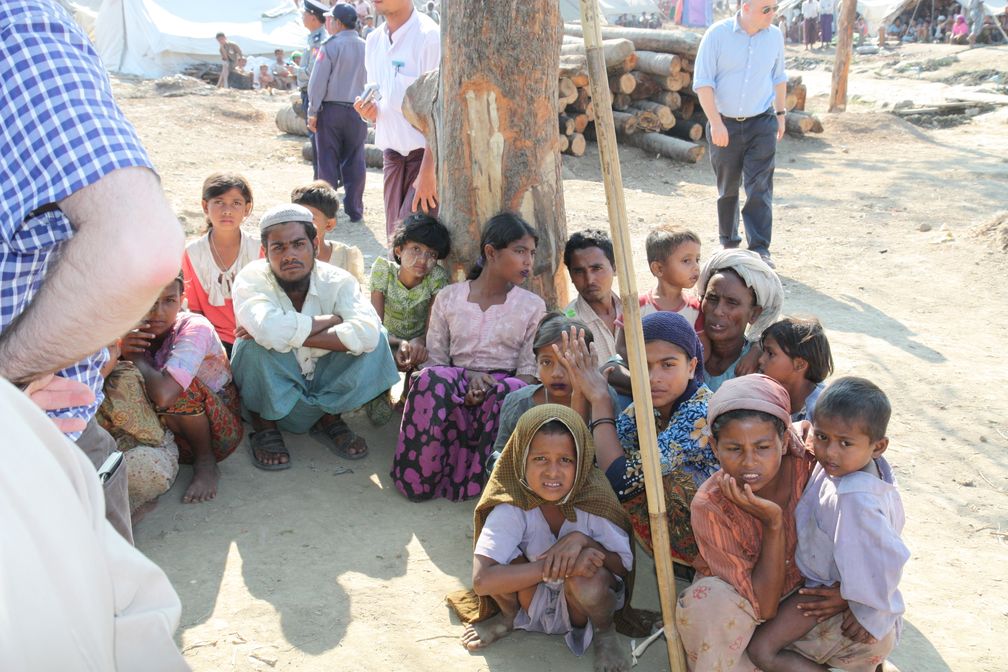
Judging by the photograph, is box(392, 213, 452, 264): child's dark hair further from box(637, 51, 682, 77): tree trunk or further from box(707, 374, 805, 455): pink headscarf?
box(637, 51, 682, 77): tree trunk

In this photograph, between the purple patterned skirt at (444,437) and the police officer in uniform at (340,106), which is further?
the police officer in uniform at (340,106)

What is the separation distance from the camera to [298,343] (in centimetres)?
376

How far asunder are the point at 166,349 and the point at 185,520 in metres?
0.69

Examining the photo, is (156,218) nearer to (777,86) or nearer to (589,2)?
(589,2)

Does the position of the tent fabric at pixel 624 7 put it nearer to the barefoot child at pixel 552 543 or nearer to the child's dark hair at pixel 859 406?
the barefoot child at pixel 552 543

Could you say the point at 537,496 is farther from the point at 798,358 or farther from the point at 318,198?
the point at 318,198

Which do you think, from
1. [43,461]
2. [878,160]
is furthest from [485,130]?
[878,160]

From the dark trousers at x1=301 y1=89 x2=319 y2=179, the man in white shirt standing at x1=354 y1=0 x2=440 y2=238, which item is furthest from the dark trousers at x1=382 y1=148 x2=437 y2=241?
the dark trousers at x1=301 y1=89 x2=319 y2=179

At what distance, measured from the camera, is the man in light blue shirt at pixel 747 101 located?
652 centimetres

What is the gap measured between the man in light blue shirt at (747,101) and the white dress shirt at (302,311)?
3.70m

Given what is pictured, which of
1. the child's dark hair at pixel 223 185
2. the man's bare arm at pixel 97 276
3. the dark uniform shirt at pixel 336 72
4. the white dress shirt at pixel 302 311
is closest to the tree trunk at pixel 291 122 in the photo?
the dark uniform shirt at pixel 336 72

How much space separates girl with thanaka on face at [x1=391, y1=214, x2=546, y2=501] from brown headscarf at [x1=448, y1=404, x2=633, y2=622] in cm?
78

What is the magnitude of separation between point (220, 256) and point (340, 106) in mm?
3664

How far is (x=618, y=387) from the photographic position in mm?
3445
